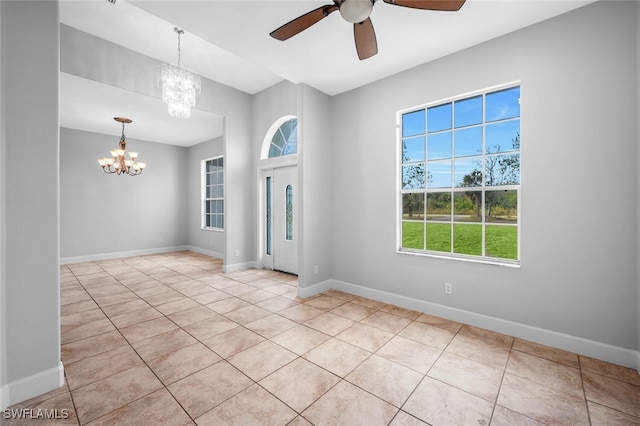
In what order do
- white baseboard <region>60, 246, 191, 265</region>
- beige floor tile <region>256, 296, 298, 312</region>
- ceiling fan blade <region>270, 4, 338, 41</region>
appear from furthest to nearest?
white baseboard <region>60, 246, 191, 265</region>, beige floor tile <region>256, 296, 298, 312</region>, ceiling fan blade <region>270, 4, 338, 41</region>

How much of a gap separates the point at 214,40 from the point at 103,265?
5.72 meters

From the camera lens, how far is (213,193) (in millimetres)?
7395

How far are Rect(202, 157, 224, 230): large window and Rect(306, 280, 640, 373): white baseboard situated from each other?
173 inches

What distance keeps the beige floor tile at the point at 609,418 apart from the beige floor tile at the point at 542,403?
36 millimetres

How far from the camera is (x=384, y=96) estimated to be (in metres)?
3.57

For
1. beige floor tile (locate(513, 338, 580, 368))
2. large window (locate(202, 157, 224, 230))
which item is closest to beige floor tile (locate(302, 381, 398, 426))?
beige floor tile (locate(513, 338, 580, 368))

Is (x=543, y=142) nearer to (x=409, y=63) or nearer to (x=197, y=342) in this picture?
(x=409, y=63)

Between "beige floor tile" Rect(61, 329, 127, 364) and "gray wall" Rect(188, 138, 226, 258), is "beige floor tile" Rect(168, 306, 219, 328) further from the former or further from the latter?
"gray wall" Rect(188, 138, 226, 258)

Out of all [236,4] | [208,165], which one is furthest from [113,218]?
[236,4]

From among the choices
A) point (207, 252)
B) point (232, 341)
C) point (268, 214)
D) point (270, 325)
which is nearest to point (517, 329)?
point (270, 325)

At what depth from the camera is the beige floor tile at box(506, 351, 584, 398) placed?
1922 millimetres

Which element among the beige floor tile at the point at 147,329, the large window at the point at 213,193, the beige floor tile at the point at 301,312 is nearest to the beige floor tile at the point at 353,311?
the beige floor tile at the point at 301,312

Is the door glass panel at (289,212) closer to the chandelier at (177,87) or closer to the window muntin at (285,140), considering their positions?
the window muntin at (285,140)

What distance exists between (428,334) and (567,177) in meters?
1.94
